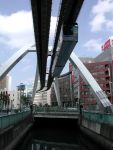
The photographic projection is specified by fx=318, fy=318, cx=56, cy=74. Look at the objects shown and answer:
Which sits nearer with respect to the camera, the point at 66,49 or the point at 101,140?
the point at 101,140

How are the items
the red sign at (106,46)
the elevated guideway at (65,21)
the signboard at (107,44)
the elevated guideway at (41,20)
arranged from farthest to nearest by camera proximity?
the red sign at (106,46), the signboard at (107,44), the elevated guideway at (65,21), the elevated guideway at (41,20)

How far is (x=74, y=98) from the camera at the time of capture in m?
165

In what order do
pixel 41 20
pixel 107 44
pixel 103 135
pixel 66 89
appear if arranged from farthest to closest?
1. pixel 66 89
2. pixel 107 44
3. pixel 41 20
4. pixel 103 135

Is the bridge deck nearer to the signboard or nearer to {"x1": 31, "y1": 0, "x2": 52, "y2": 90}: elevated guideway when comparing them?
{"x1": 31, "y1": 0, "x2": 52, "y2": 90}: elevated guideway

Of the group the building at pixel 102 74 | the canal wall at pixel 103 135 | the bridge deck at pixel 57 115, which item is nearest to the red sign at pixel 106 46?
the building at pixel 102 74

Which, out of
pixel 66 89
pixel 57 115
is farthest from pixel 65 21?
pixel 66 89

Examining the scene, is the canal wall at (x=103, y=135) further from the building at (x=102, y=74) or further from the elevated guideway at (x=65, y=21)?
the building at (x=102, y=74)

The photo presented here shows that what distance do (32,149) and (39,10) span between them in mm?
13155

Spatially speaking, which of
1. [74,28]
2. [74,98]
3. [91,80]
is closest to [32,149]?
[74,28]

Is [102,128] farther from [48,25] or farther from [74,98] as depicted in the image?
[74,98]

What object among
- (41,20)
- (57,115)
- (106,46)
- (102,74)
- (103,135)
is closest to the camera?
(103,135)

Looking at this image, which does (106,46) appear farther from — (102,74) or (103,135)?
(103,135)

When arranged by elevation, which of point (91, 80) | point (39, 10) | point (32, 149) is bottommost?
point (32, 149)

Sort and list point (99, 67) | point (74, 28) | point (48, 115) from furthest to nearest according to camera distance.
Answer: point (99, 67) → point (48, 115) → point (74, 28)
